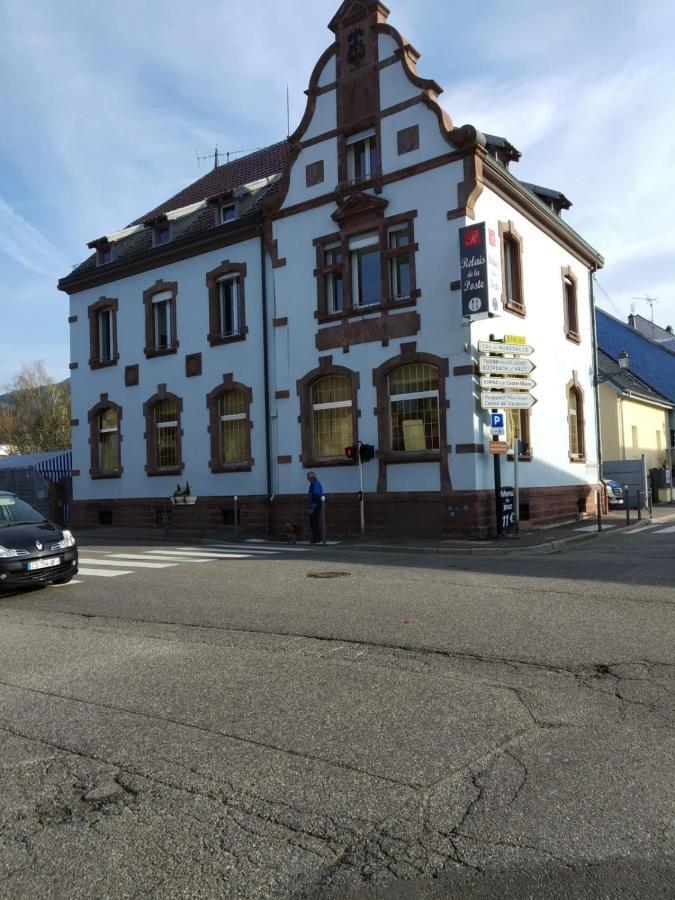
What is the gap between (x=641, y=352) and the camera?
44812 mm

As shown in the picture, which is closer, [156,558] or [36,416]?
[156,558]

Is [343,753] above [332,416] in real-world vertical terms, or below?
below

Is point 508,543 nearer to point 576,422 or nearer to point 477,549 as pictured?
point 477,549

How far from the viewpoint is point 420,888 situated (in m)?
3.14

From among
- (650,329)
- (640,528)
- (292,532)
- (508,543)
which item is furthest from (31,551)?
(650,329)

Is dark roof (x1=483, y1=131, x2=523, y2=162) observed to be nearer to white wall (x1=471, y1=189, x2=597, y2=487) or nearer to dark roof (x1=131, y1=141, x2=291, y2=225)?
white wall (x1=471, y1=189, x2=597, y2=487)

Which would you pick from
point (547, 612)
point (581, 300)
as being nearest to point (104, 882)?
point (547, 612)

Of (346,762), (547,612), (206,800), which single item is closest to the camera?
(206,800)

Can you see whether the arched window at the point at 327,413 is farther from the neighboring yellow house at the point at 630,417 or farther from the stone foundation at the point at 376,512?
the neighboring yellow house at the point at 630,417

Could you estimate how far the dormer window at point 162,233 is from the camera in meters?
26.8

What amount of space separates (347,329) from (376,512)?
16.5 ft

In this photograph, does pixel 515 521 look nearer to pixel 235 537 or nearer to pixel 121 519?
pixel 235 537

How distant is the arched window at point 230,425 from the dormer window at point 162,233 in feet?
19.6

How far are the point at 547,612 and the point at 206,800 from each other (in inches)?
225
